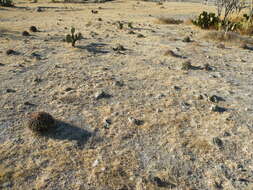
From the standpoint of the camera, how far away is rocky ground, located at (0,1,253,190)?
19.9 feet

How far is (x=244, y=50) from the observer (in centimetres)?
1641

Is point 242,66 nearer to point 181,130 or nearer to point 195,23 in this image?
point 181,130

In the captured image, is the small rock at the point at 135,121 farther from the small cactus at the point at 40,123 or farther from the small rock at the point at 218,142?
the small cactus at the point at 40,123

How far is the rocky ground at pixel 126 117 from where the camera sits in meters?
6.05

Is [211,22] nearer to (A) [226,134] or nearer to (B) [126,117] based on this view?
(A) [226,134]

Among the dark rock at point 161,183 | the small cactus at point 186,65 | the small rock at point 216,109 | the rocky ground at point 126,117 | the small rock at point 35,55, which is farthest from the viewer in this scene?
the small rock at point 35,55

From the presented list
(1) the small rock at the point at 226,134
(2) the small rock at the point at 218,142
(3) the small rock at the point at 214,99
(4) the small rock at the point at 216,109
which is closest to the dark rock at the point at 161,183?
(2) the small rock at the point at 218,142

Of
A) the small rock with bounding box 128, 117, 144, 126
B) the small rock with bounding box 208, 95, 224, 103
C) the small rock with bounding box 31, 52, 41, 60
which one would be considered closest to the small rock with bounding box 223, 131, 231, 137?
the small rock with bounding box 208, 95, 224, 103

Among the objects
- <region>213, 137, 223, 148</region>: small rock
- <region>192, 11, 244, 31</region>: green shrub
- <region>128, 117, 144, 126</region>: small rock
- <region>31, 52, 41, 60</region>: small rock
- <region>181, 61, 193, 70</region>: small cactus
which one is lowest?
<region>213, 137, 223, 148</region>: small rock

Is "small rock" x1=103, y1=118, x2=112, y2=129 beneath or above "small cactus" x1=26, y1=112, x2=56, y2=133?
beneath

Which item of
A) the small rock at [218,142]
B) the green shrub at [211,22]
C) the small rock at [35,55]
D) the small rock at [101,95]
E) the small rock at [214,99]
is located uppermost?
the green shrub at [211,22]

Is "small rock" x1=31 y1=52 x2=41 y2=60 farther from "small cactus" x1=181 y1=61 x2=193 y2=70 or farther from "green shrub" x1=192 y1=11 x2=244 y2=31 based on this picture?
"green shrub" x1=192 y1=11 x2=244 y2=31

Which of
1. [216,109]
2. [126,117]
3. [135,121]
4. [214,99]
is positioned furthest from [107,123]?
[214,99]

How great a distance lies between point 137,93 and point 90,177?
480cm
